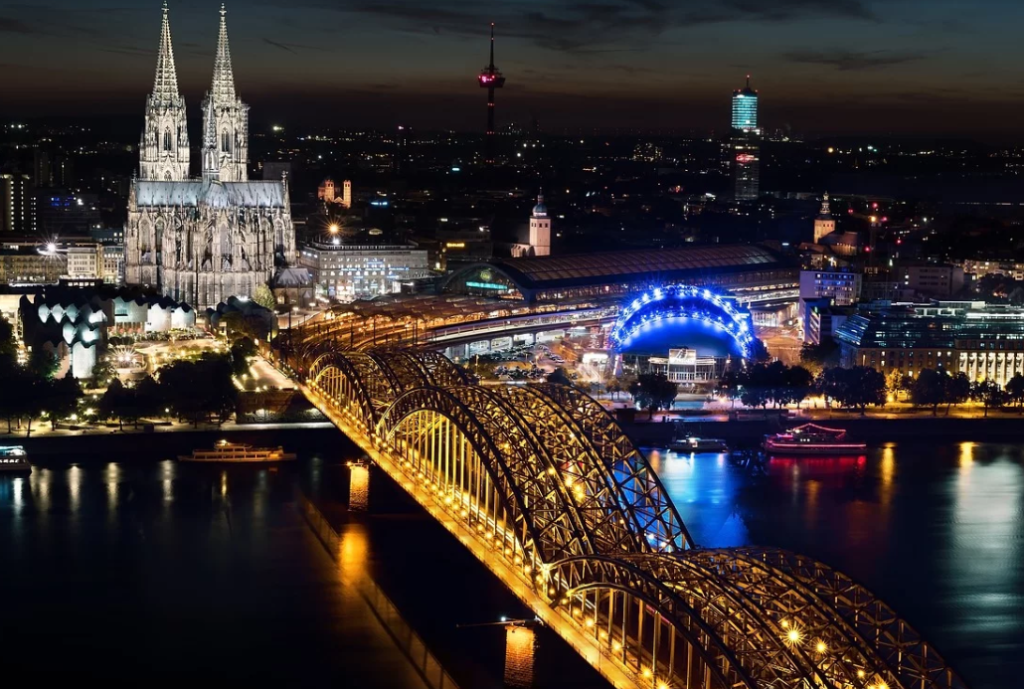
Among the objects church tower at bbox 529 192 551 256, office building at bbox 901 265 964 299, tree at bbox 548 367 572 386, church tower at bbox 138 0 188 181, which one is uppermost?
church tower at bbox 138 0 188 181

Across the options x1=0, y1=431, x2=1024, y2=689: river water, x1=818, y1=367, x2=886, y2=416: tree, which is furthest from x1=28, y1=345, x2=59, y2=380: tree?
x1=818, y1=367, x2=886, y2=416: tree

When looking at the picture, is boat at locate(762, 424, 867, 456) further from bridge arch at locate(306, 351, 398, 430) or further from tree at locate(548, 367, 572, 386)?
bridge arch at locate(306, 351, 398, 430)

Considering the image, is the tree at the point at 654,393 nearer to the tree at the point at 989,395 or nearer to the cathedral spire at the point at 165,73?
the tree at the point at 989,395

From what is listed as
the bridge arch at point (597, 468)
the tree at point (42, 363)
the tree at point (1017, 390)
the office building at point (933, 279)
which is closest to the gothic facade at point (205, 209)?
the tree at point (42, 363)

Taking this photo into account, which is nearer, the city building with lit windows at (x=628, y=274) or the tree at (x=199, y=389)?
the tree at (x=199, y=389)

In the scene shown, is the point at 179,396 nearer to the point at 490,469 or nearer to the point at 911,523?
the point at 911,523
